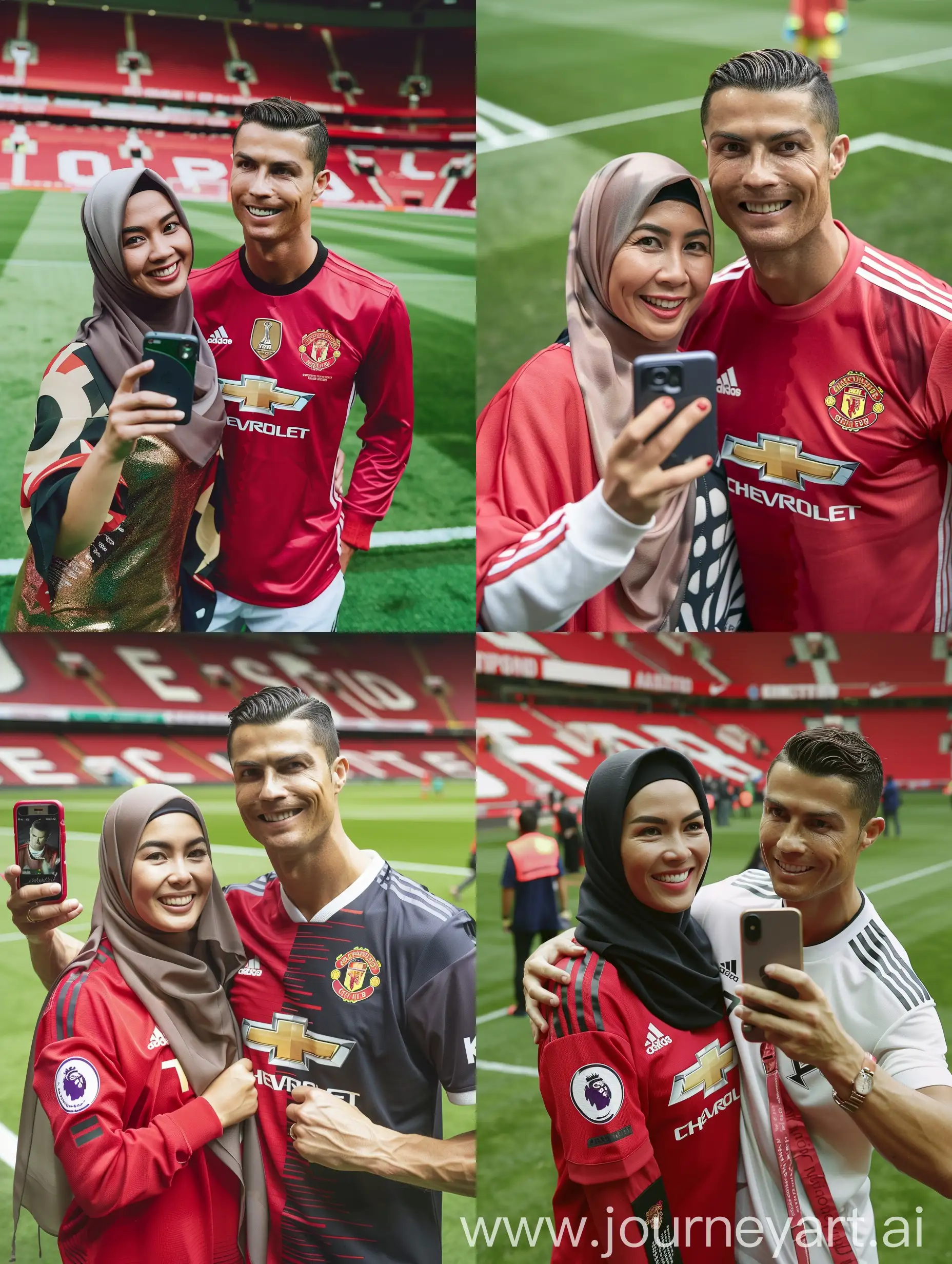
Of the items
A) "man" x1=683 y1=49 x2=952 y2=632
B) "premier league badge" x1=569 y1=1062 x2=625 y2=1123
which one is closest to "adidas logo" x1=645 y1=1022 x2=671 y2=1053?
"premier league badge" x1=569 y1=1062 x2=625 y2=1123

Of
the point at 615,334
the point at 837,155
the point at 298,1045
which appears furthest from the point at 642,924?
the point at 837,155

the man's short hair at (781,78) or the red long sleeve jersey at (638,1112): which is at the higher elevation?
the man's short hair at (781,78)

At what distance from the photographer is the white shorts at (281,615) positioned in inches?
126

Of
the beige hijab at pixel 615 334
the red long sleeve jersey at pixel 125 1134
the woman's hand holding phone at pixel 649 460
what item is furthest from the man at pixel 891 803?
the red long sleeve jersey at pixel 125 1134

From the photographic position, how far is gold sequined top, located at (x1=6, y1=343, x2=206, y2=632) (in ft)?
10.0

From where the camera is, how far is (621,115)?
316 cm

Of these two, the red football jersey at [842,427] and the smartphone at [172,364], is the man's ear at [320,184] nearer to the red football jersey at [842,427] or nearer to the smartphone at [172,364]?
the smartphone at [172,364]

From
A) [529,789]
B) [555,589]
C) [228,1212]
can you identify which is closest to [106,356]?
[555,589]

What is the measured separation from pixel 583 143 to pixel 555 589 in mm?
1258

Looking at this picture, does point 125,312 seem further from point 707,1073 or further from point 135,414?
point 707,1073

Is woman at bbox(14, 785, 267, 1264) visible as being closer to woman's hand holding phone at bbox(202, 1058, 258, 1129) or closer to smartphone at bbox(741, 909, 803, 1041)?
woman's hand holding phone at bbox(202, 1058, 258, 1129)

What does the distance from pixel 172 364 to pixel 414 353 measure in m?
0.64

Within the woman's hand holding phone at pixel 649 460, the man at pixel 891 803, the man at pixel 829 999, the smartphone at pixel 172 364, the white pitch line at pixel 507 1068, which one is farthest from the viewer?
the white pitch line at pixel 507 1068

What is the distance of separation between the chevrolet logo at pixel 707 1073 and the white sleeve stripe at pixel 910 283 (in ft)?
6.23
